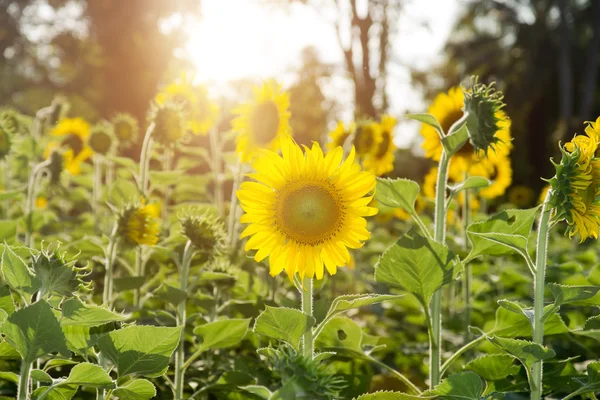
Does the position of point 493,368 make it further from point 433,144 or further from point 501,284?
point 501,284

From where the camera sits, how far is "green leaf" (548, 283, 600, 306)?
141cm

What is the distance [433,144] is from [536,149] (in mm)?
22191

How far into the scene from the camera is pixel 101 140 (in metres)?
3.46

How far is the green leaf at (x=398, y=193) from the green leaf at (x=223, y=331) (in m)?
0.49

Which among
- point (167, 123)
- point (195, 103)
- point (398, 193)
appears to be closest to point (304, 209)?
point (398, 193)

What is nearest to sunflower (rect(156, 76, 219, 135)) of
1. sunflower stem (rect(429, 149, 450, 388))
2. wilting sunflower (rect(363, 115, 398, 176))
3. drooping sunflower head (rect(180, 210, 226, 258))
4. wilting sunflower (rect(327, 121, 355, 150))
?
wilting sunflower (rect(327, 121, 355, 150))

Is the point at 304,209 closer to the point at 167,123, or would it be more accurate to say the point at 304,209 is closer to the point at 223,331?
the point at 223,331

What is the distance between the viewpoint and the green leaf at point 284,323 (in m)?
1.37

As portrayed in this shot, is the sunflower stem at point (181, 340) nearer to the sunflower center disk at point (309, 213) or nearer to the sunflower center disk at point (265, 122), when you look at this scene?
the sunflower center disk at point (309, 213)

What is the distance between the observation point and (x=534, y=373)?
1523 millimetres

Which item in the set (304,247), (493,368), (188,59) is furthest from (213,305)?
(188,59)

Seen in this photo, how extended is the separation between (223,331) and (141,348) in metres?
0.33

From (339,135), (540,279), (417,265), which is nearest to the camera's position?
(540,279)

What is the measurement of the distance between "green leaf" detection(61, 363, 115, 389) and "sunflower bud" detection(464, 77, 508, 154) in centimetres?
107
